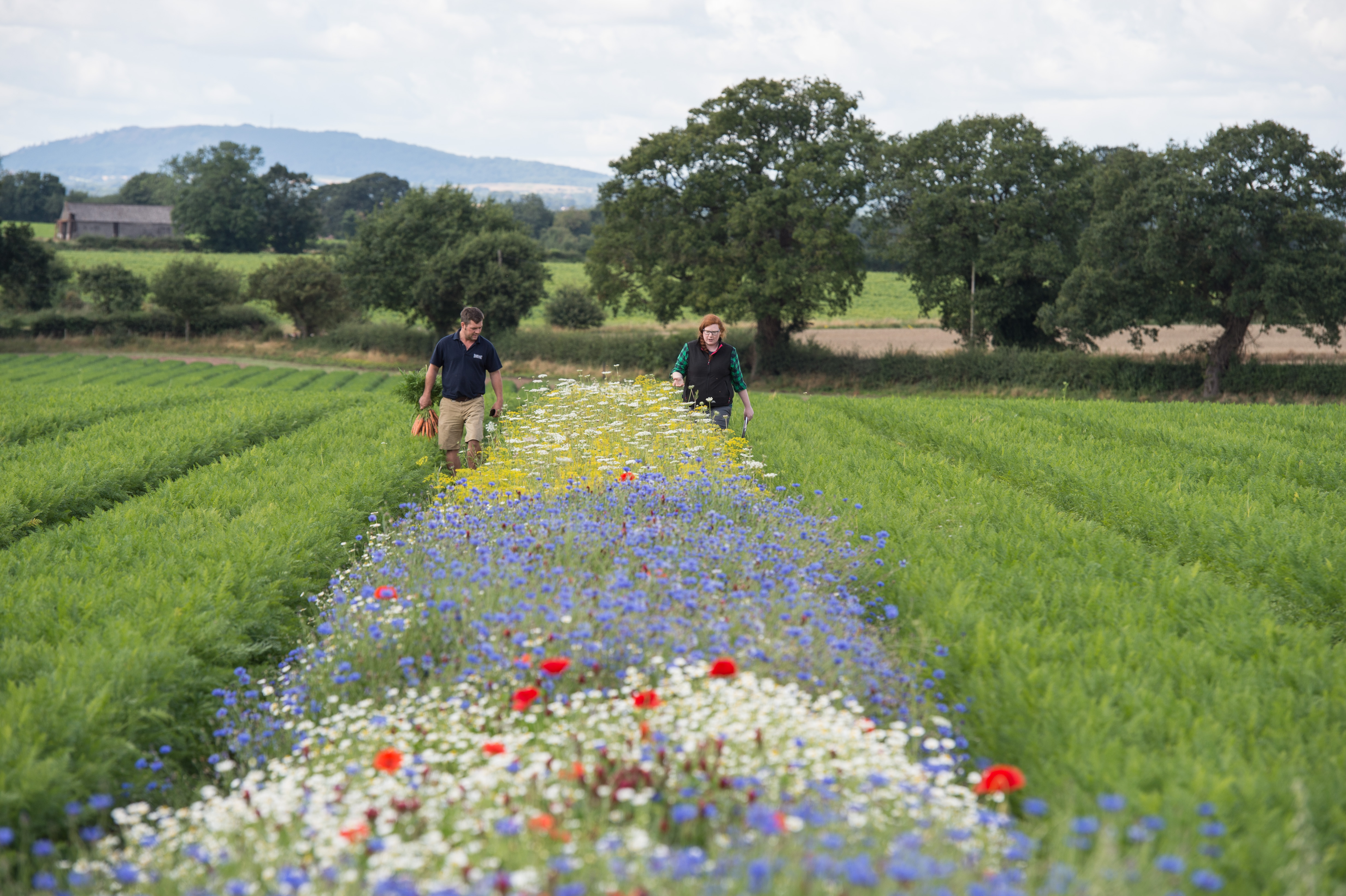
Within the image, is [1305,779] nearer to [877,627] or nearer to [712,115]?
[877,627]

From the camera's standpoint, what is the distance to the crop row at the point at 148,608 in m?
3.89

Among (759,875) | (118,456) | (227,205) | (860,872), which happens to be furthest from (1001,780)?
(227,205)

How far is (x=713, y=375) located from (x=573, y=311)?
48.7 metres

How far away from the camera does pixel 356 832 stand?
9.38ft

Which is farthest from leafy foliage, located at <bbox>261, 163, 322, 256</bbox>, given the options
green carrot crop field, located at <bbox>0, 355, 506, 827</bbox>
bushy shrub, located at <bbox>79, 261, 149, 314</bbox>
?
green carrot crop field, located at <bbox>0, 355, 506, 827</bbox>

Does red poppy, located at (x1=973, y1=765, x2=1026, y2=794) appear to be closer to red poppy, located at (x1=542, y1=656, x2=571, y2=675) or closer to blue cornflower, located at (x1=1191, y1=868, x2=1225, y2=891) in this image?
blue cornflower, located at (x1=1191, y1=868, x2=1225, y2=891)

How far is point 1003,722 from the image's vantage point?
410 centimetres

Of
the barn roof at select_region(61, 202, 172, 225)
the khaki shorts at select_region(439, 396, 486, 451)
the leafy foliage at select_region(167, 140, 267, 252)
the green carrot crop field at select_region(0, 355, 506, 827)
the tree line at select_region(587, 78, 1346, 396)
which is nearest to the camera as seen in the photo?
the green carrot crop field at select_region(0, 355, 506, 827)

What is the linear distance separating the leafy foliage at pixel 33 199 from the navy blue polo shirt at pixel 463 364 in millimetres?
139203

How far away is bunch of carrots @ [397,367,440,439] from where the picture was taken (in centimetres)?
1234

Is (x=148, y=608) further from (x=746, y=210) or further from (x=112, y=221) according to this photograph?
(x=112, y=221)

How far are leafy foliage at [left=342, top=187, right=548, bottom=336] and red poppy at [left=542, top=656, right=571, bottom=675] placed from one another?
45592mm

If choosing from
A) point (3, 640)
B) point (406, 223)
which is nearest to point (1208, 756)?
point (3, 640)

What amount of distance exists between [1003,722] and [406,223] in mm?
50760
